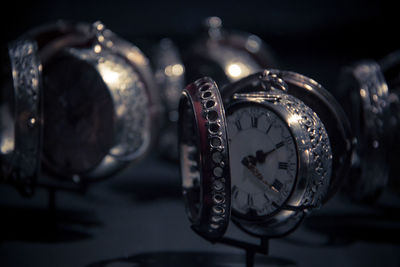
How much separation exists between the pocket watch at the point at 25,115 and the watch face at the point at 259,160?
0.80m

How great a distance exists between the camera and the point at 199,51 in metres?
2.90

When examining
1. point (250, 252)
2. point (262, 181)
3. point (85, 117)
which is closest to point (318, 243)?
point (250, 252)

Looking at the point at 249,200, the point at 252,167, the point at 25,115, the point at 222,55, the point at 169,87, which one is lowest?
the point at 249,200

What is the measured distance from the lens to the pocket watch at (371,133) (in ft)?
6.30

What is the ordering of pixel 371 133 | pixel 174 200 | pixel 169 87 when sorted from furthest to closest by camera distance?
pixel 169 87 < pixel 174 200 < pixel 371 133

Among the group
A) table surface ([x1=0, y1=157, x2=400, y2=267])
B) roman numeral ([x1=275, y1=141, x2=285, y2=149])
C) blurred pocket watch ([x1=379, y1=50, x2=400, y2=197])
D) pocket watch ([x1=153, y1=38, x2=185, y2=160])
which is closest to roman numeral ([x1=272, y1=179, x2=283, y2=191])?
roman numeral ([x1=275, y1=141, x2=285, y2=149])

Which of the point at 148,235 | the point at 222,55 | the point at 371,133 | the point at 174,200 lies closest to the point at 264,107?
the point at 371,133

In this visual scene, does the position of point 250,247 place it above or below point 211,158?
below

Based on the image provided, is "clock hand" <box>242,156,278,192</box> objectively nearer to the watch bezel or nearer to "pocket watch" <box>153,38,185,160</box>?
the watch bezel

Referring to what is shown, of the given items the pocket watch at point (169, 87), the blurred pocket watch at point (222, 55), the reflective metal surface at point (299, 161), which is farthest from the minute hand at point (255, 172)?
the pocket watch at point (169, 87)

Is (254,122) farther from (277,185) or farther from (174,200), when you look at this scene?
(174,200)

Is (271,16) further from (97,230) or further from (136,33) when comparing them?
(97,230)

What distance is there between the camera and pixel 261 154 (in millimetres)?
1467

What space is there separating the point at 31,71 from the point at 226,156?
37.0 inches
